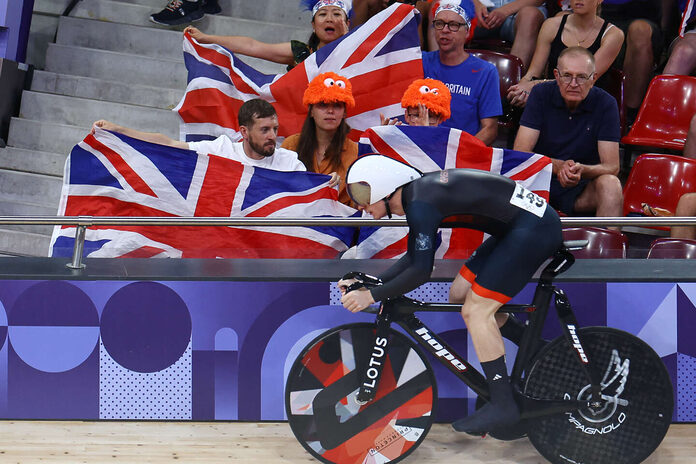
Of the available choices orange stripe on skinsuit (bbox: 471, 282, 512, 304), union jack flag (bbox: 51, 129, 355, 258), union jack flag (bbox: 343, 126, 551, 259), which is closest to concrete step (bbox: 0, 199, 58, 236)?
union jack flag (bbox: 51, 129, 355, 258)

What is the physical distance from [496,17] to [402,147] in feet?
8.50

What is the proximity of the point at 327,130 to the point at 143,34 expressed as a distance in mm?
3093

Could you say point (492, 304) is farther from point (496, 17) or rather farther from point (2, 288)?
point (496, 17)

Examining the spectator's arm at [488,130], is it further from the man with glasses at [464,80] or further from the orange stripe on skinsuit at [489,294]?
the orange stripe on skinsuit at [489,294]

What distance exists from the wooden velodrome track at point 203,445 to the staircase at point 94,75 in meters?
2.82

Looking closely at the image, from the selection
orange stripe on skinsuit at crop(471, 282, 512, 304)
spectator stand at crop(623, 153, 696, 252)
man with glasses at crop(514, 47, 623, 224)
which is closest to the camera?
orange stripe on skinsuit at crop(471, 282, 512, 304)

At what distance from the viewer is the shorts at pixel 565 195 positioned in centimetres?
576

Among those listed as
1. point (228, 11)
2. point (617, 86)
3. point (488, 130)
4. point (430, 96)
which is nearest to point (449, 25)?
point (488, 130)

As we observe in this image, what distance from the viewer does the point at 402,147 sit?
5383mm

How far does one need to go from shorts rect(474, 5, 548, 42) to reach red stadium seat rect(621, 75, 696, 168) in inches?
43.5

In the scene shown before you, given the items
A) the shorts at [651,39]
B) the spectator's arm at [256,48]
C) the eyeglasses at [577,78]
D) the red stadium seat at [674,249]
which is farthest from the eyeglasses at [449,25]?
the red stadium seat at [674,249]

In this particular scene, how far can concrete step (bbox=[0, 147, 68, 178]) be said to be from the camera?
7348 mm

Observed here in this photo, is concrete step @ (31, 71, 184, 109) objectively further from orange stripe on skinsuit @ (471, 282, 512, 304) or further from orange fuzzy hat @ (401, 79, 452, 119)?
orange stripe on skinsuit @ (471, 282, 512, 304)

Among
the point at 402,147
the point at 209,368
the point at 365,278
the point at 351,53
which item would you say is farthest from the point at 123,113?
the point at 365,278
